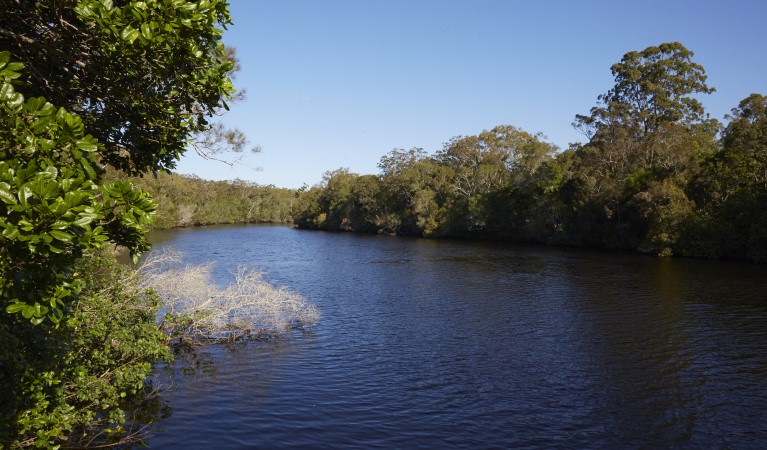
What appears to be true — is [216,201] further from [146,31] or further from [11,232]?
[11,232]

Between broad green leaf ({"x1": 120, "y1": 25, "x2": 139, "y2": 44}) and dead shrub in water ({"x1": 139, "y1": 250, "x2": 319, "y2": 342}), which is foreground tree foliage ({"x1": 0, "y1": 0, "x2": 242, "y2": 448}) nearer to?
broad green leaf ({"x1": 120, "y1": 25, "x2": 139, "y2": 44})

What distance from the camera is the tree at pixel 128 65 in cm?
618

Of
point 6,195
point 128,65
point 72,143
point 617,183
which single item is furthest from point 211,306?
point 617,183

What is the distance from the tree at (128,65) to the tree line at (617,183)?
52.7 metres

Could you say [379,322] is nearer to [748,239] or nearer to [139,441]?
[139,441]

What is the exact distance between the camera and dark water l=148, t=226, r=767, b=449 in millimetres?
13922

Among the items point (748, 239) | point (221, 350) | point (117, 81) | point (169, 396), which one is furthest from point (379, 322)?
point (748, 239)

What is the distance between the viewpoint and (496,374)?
18.6 metres

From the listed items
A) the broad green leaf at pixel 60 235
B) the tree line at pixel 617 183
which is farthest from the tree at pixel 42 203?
the tree line at pixel 617 183

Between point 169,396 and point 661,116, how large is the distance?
73148 millimetres

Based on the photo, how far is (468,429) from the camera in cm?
1414

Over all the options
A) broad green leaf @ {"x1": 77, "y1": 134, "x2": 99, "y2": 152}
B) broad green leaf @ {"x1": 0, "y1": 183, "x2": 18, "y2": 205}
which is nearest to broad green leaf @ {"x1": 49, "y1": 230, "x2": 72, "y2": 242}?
broad green leaf @ {"x1": 0, "y1": 183, "x2": 18, "y2": 205}

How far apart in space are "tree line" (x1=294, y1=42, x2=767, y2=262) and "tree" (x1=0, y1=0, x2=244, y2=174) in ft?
173

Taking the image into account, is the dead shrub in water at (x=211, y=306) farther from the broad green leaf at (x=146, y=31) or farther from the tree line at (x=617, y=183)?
the tree line at (x=617, y=183)
